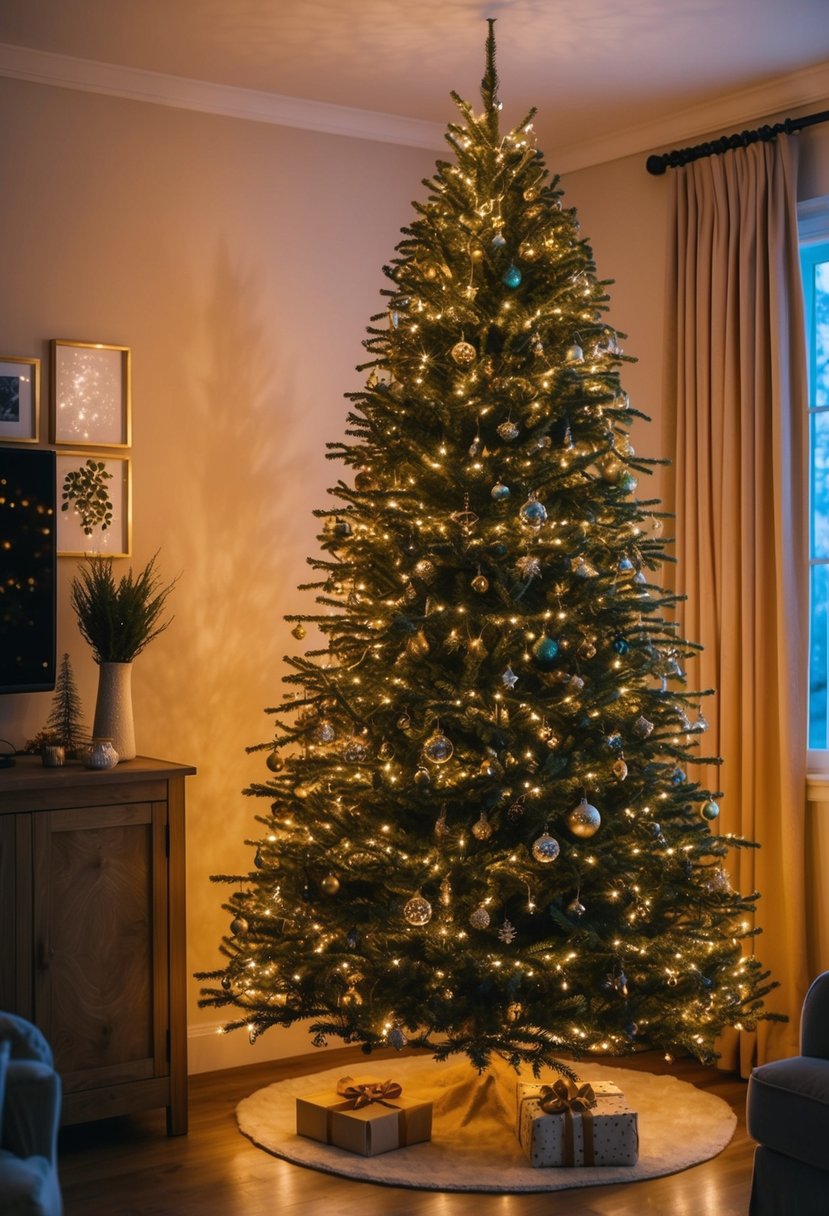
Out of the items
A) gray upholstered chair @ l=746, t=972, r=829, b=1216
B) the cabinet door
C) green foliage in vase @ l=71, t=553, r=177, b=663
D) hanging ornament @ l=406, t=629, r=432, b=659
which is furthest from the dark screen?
gray upholstered chair @ l=746, t=972, r=829, b=1216

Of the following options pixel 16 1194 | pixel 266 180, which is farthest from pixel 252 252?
pixel 16 1194

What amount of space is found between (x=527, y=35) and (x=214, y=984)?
308 cm

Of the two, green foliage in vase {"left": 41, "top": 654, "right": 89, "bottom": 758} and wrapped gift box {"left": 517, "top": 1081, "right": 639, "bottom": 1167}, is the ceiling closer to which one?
green foliage in vase {"left": 41, "top": 654, "right": 89, "bottom": 758}

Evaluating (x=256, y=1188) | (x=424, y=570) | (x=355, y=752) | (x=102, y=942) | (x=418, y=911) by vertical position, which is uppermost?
(x=424, y=570)

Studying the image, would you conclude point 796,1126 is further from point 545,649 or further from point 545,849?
point 545,649

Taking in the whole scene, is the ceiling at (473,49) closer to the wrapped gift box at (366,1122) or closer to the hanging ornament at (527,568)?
the hanging ornament at (527,568)

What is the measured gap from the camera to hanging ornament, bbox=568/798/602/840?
342 centimetres

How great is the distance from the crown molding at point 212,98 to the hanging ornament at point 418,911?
2.61 metres

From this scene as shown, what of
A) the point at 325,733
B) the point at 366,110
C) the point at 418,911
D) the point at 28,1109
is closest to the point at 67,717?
the point at 325,733

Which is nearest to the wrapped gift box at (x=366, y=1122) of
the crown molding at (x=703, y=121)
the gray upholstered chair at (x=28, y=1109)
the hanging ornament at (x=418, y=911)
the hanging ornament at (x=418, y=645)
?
the hanging ornament at (x=418, y=911)

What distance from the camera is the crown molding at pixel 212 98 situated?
4207 mm

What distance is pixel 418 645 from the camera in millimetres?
3541

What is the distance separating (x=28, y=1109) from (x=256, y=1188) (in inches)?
51.5

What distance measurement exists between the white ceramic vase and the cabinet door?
0.22 metres
